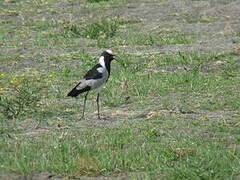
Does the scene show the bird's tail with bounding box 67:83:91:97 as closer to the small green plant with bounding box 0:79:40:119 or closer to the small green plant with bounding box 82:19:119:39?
the small green plant with bounding box 0:79:40:119

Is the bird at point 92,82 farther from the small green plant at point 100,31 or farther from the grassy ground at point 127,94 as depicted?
the small green plant at point 100,31

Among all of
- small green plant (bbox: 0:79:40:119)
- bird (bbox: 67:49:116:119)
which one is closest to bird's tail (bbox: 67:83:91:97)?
bird (bbox: 67:49:116:119)

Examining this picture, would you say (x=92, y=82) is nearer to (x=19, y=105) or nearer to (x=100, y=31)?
(x=19, y=105)

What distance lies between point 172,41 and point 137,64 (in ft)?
9.93

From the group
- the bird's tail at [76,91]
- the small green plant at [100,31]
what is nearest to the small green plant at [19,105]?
the bird's tail at [76,91]

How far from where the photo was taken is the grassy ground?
7.87 meters

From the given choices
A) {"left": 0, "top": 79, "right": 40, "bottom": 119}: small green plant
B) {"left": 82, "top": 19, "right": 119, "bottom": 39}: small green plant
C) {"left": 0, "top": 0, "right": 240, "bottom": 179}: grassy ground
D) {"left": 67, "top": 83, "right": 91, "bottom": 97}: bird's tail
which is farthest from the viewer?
{"left": 82, "top": 19, "right": 119, "bottom": 39}: small green plant

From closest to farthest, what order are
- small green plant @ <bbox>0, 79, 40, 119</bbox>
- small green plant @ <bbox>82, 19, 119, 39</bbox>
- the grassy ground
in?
the grassy ground < small green plant @ <bbox>0, 79, 40, 119</bbox> < small green plant @ <bbox>82, 19, 119, 39</bbox>

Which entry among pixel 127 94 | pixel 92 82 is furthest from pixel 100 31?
pixel 92 82

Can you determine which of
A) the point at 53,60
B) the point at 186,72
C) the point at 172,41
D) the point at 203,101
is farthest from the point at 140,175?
the point at 172,41

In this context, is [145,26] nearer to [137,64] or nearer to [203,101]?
[137,64]

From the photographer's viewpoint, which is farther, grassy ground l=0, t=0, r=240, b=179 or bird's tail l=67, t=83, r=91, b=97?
bird's tail l=67, t=83, r=91, b=97

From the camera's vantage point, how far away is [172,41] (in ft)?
59.8

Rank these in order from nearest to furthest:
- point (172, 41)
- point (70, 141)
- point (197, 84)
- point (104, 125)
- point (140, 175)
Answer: point (140, 175)
point (70, 141)
point (104, 125)
point (197, 84)
point (172, 41)
